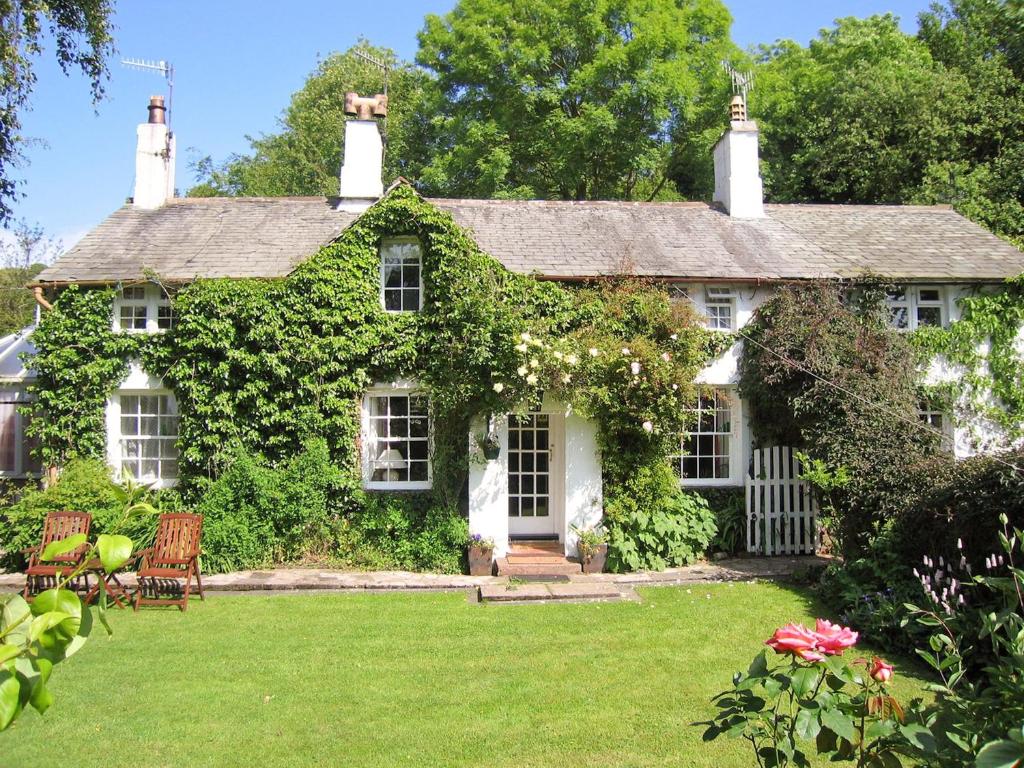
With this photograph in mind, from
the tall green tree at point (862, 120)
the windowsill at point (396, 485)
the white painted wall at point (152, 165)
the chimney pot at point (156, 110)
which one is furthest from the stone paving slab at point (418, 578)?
the tall green tree at point (862, 120)

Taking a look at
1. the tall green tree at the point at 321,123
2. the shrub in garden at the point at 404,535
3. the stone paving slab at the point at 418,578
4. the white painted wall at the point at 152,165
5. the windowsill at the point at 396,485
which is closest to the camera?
the stone paving slab at the point at 418,578

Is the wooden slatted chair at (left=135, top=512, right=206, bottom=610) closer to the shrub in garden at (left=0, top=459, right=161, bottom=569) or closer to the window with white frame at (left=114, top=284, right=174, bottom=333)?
the shrub in garden at (left=0, top=459, right=161, bottom=569)

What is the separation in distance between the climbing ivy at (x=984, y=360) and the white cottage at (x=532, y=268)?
16.6 inches

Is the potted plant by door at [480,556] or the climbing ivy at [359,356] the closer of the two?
the potted plant by door at [480,556]

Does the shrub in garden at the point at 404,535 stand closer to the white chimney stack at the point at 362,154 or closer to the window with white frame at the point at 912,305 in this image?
the white chimney stack at the point at 362,154

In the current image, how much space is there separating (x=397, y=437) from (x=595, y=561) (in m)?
4.07

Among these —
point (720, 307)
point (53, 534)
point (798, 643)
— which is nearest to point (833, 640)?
point (798, 643)

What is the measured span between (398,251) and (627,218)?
5.49 meters

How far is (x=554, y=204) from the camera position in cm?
1617

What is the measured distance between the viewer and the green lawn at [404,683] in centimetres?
573

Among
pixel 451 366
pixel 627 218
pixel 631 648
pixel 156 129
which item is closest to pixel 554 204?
pixel 627 218

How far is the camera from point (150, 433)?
12891 mm

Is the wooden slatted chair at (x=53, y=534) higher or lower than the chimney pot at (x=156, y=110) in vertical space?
lower

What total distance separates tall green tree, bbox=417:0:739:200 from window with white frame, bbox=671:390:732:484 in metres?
12.9
